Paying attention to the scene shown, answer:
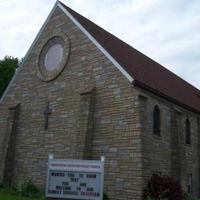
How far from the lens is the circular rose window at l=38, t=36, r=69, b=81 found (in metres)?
23.9

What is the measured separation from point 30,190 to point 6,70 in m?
22.6

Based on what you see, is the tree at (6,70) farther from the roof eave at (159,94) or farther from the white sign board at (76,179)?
the white sign board at (76,179)

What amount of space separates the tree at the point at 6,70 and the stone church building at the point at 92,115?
47.7 feet

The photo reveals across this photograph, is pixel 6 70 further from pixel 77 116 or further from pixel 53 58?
pixel 77 116

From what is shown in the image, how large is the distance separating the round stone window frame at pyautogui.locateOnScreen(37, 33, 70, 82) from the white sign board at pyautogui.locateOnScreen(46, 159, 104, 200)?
10366 mm

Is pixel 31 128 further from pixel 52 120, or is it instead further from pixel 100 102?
pixel 100 102

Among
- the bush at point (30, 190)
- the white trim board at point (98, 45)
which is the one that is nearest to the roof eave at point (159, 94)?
the white trim board at point (98, 45)

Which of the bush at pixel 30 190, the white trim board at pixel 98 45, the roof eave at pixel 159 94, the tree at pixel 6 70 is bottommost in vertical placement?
the bush at pixel 30 190

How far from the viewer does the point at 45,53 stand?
25.4m

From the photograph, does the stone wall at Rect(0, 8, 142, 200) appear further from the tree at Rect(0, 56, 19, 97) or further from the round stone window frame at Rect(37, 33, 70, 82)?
the tree at Rect(0, 56, 19, 97)

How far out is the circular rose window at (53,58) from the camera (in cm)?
2388

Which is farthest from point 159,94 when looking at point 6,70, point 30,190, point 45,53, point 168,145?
point 6,70

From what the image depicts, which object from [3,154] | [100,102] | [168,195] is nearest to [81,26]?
[100,102]

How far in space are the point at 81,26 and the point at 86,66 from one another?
246 cm
